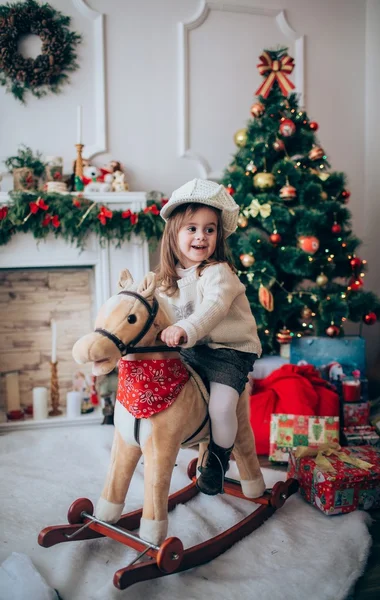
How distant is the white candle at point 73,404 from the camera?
3.01 metres

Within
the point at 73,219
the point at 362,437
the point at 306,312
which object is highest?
the point at 73,219

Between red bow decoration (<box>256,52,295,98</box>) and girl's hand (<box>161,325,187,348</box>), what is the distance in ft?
6.80

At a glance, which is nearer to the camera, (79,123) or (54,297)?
(79,123)

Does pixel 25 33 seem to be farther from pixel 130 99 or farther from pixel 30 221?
pixel 30 221

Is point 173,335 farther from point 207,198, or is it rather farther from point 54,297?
point 54,297

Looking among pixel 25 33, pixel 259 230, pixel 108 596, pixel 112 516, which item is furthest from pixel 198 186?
pixel 25 33

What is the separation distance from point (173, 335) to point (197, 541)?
74 cm

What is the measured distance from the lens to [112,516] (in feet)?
5.19

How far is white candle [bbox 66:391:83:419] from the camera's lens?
3.01m

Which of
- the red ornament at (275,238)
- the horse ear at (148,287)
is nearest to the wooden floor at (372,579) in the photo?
the horse ear at (148,287)

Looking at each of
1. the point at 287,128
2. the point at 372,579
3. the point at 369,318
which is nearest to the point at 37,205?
the point at 287,128

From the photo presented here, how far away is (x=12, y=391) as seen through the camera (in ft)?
10.0

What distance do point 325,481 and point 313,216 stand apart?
4.69 ft

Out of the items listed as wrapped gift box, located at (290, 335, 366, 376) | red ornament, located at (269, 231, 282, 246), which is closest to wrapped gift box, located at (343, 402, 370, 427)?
wrapped gift box, located at (290, 335, 366, 376)
